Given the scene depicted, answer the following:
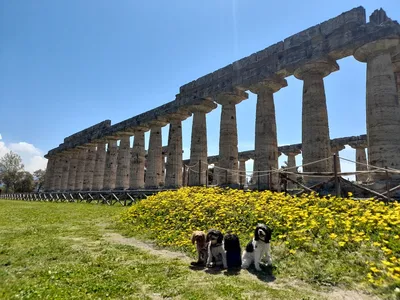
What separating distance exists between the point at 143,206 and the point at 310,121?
10775 mm

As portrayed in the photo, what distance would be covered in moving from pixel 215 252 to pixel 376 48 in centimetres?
1452

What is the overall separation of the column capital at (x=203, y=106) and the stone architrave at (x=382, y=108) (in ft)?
38.3

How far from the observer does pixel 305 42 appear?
17.7 m

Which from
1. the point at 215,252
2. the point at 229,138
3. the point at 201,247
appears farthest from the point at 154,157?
the point at 215,252

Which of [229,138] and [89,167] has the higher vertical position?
[229,138]

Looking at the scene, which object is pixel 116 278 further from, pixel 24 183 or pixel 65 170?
pixel 24 183

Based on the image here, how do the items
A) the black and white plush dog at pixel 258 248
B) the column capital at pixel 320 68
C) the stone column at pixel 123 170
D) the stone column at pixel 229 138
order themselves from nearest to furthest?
1. the black and white plush dog at pixel 258 248
2. the column capital at pixel 320 68
3. the stone column at pixel 229 138
4. the stone column at pixel 123 170

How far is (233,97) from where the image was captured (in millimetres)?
22031

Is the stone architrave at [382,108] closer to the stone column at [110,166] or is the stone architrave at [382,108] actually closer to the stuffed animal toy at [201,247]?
the stuffed animal toy at [201,247]

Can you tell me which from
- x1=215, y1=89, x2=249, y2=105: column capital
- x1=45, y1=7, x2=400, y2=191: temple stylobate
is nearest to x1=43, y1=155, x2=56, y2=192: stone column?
x1=45, y1=7, x2=400, y2=191: temple stylobate

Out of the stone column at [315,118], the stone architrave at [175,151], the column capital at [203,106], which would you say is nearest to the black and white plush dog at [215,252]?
the stone column at [315,118]

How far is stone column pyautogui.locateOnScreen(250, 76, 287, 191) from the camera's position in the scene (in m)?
19.0

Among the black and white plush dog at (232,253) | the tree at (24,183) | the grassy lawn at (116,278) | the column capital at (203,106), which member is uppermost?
the column capital at (203,106)

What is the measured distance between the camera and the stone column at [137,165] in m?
29.8
